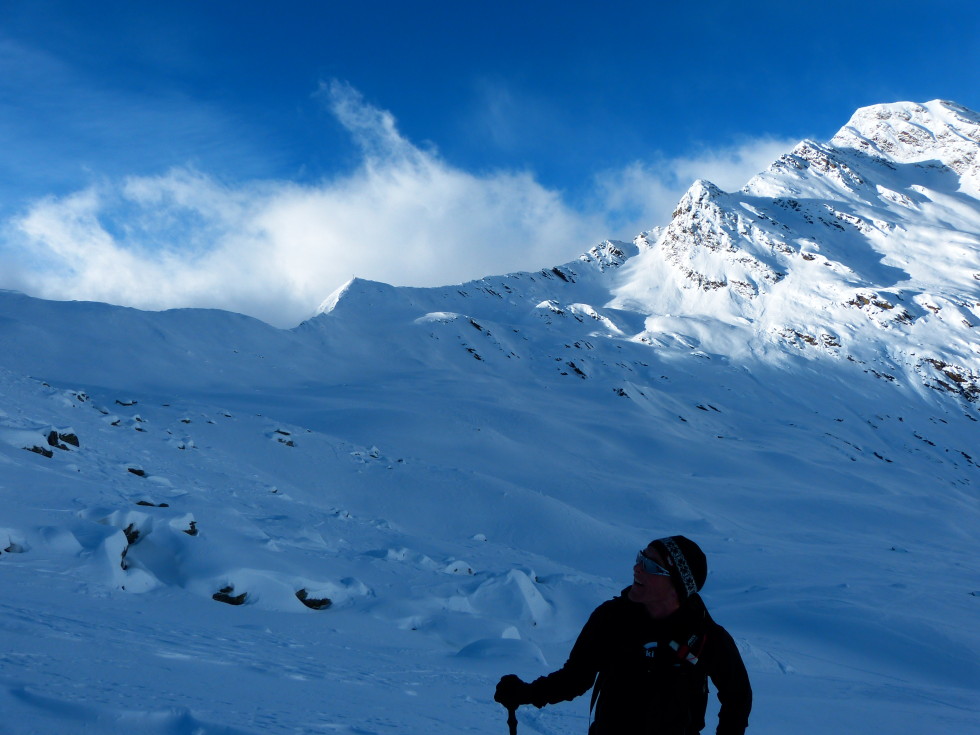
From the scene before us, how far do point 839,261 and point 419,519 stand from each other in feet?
387

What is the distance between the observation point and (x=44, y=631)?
426 centimetres

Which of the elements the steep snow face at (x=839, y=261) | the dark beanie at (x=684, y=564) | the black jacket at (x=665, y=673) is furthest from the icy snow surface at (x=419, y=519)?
the steep snow face at (x=839, y=261)

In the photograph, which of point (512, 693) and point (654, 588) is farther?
point (512, 693)

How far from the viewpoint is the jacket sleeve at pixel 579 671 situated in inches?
104

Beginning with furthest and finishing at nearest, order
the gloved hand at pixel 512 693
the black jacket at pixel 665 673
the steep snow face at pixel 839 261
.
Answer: the steep snow face at pixel 839 261 → the gloved hand at pixel 512 693 → the black jacket at pixel 665 673

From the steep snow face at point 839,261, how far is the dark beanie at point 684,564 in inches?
3309

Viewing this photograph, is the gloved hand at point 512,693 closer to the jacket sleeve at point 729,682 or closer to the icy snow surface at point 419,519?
the jacket sleeve at point 729,682

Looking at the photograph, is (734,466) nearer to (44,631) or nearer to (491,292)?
(44,631)

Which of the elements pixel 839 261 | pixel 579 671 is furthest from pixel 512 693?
pixel 839 261

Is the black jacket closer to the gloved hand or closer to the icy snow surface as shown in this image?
the gloved hand

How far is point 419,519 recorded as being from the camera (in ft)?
61.3

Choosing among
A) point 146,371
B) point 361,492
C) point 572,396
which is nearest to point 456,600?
point 361,492

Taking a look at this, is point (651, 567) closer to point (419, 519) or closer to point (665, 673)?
point (665, 673)

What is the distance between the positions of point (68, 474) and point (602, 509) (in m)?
19.6
